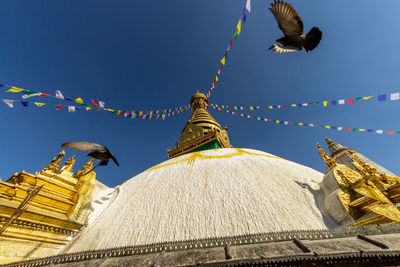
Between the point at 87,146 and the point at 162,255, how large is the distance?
11.0 feet

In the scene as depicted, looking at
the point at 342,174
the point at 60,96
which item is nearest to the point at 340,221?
the point at 342,174

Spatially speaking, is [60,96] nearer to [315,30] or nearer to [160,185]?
[160,185]

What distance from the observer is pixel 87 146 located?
4.27 metres

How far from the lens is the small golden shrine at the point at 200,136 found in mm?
10406

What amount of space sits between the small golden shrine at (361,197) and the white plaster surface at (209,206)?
458 mm

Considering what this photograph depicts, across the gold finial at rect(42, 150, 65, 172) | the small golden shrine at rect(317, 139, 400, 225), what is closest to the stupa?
the small golden shrine at rect(317, 139, 400, 225)

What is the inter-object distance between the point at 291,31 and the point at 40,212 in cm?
771

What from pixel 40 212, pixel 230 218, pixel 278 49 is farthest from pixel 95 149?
pixel 278 49

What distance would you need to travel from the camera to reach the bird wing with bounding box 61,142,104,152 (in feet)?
13.4

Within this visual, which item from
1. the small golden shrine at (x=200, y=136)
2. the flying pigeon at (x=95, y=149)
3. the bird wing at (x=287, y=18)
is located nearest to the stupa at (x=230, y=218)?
the flying pigeon at (x=95, y=149)

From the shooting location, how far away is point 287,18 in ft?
14.0

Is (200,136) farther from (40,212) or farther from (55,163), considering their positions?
(40,212)

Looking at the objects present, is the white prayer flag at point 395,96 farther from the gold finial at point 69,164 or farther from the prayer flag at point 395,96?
the gold finial at point 69,164

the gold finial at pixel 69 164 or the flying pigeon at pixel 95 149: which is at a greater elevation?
the gold finial at pixel 69 164
